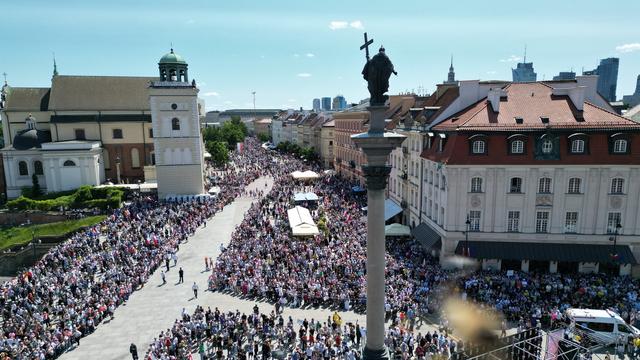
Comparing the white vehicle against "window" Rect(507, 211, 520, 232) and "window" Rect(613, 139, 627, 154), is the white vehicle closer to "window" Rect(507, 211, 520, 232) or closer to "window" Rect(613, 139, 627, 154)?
"window" Rect(507, 211, 520, 232)

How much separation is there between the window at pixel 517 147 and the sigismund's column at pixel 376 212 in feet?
65.8

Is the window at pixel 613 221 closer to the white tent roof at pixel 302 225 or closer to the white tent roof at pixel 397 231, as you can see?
the white tent roof at pixel 397 231

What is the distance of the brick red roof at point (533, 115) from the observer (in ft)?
99.1

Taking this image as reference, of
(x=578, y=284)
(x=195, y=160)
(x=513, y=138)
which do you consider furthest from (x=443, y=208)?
(x=195, y=160)

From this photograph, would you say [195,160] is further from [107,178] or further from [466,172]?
[466,172]

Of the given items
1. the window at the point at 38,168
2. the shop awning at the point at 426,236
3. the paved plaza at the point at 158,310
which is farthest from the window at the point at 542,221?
the window at the point at 38,168

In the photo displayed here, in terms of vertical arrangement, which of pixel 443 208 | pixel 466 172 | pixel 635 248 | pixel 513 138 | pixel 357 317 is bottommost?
pixel 357 317

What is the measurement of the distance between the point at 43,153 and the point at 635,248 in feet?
228

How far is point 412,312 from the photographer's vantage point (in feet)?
79.5

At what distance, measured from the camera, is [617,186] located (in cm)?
3003

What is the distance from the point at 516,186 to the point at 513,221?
256 centimetres

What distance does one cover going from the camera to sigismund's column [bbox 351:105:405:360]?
1367cm

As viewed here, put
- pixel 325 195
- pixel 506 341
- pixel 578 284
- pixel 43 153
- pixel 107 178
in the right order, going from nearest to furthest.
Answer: pixel 506 341 < pixel 578 284 < pixel 325 195 < pixel 43 153 < pixel 107 178

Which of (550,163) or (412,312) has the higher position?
(550,163)
